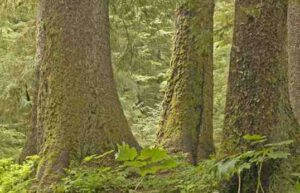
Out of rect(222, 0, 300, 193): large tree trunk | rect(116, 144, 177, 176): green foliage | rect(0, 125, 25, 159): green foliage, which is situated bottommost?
rect(0, 125, 25, 159): green foliage

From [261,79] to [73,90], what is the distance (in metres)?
3.06

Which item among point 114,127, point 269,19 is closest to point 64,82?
point 114,127

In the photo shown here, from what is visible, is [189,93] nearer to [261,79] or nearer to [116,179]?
[116,179]

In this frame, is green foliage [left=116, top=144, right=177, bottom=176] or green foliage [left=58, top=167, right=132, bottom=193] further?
green foliage [left=58, top=167, right=132, bottom=193]

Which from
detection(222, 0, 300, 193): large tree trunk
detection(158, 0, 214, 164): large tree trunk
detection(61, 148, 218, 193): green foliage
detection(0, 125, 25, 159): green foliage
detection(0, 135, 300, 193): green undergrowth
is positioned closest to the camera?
detection(222, 0, 300, 193): large tree trunk

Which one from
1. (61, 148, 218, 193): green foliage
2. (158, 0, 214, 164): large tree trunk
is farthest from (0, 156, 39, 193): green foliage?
(158, 0, 214, 164): large tree trunk

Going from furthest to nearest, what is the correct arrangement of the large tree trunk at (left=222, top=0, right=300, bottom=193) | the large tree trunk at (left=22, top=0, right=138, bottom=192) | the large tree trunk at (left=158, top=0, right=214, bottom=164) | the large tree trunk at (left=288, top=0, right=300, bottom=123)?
the large tree trunk at (left=288, top=0, right=300, bottom=123)
the large tree trunk at (left=158, top=0, right=214, bottom=164)
the large tree trunk at (left=22, top=0, right=138, bottom=192)
the large tree trunk at (left=222, top=0, right=300, bottom=193)

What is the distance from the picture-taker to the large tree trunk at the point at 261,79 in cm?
480

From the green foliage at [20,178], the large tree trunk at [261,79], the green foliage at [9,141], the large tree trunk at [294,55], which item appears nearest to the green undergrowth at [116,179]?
the green foliage at [20,178]

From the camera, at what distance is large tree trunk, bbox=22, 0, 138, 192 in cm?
701

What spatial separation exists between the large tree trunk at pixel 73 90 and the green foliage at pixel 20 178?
236 millimetres

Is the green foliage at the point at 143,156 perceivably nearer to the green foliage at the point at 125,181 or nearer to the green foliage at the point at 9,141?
the green foliage at the point at 125,181

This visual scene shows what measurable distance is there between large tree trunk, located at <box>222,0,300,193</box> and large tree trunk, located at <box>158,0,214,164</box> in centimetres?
360

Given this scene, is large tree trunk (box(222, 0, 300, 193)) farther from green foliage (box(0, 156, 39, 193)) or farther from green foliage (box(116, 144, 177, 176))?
green foliage (box(0, 156, 39, 193))
